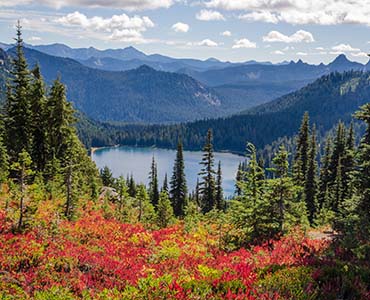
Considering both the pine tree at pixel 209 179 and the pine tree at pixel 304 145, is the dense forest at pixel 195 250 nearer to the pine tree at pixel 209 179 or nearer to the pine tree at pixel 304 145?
the pine tree at pixel 209 179

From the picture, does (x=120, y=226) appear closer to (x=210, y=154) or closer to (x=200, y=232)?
(x=200, y=232)

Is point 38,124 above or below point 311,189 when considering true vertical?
above

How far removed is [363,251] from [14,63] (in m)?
35.0

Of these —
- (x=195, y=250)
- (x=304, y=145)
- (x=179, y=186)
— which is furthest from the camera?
(x=179, y=186)

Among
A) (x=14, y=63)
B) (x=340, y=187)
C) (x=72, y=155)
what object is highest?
(x=14, y=63)

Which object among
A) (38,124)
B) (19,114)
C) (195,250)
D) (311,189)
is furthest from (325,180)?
(195,250)

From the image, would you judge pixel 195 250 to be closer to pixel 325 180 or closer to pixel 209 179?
pixel 209 179

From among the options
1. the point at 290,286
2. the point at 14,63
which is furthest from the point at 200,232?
the point at 14,63

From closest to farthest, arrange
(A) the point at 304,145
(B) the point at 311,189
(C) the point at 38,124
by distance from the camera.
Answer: (C) the point at 38,124, (B) the point at 311,189, (A) the point at 304,145

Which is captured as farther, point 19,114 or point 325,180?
point 325,180

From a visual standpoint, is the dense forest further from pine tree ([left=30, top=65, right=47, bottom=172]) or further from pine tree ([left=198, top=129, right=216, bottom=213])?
pine tree ([left=198, top=129, right=216, bottom=213])

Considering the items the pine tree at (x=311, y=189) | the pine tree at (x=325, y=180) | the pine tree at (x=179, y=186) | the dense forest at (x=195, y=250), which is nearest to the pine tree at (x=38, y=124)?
the dense forest at (x=195, y=250)

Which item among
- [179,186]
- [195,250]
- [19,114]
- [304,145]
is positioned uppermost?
[19,114]

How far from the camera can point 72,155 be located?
27594 millimetres
